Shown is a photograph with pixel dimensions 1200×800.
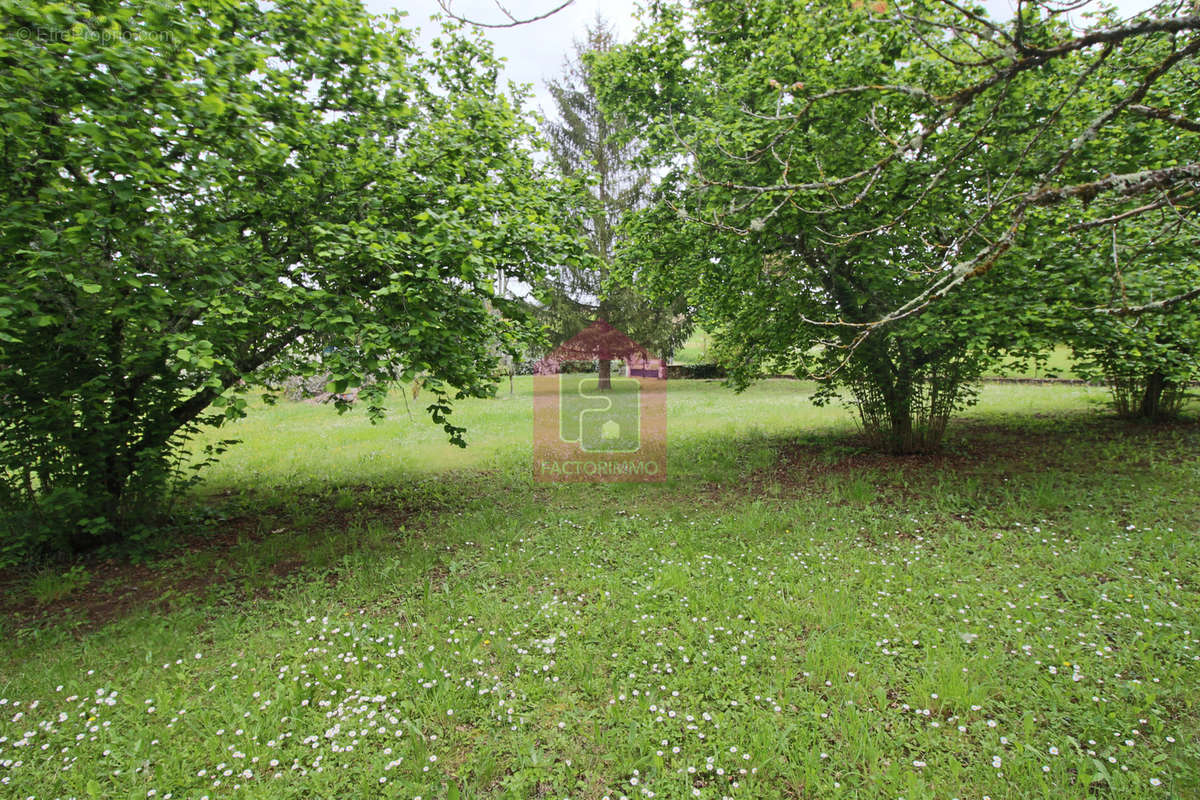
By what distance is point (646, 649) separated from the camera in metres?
3.43

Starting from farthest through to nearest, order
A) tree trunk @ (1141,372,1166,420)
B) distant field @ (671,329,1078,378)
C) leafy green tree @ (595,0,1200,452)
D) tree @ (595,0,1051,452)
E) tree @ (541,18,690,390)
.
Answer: tree @ (541,18,690,390) < tree trunk @ (1141,372,1166,420) < distant field @ (671,329,1078,378) < tree @ (595,0,1051,452) < leafy green tree @ (595,0,1200,452)

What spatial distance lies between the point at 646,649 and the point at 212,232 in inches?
174

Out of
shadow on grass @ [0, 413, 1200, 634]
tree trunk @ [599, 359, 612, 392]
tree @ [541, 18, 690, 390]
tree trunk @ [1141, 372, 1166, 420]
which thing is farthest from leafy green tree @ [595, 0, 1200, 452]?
tree trunk @ [599, 359, 612, 392]

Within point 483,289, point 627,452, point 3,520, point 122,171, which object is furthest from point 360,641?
point 627,452

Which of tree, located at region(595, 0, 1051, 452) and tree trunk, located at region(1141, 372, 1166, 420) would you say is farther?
tree trunk, located at region(1141, 372, 1166, 420)

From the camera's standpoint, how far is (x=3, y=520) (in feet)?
15.3

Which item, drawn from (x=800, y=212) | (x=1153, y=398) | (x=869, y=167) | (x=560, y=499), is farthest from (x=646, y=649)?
(x=1153, y=398)

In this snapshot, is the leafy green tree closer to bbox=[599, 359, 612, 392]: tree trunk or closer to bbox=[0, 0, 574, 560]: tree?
bbox=[0, 0, 574, 560]: tree

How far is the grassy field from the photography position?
8.21ft

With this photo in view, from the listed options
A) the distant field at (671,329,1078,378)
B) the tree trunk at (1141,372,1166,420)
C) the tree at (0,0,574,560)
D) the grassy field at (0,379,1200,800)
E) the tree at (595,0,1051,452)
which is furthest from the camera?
the tree trunk at (1141,372,1166,420)

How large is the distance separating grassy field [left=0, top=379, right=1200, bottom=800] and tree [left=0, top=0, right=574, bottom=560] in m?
1.48

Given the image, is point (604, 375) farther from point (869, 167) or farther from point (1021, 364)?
point (869, 167)

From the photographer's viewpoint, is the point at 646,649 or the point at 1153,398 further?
the point at 1153,398

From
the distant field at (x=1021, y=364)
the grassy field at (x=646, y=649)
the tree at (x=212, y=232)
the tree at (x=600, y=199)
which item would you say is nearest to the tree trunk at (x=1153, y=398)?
the distant field at (x=1021, y=364)
